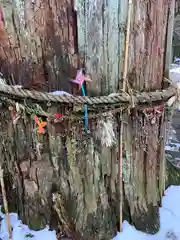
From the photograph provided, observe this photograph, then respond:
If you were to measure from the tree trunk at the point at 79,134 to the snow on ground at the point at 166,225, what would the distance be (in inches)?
1.6

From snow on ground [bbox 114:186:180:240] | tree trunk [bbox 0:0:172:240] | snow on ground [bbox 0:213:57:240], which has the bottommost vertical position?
snow on ground [bbox 114:186:180:240]

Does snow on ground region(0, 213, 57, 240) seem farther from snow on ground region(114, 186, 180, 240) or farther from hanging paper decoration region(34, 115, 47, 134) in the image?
hanging paper decoration region(34, 115, 47, 134)

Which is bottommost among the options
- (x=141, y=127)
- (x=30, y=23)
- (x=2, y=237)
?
(x=2, y=237)

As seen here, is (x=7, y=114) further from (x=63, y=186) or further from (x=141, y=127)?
(x=141, y=127)

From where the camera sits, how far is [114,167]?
156cm

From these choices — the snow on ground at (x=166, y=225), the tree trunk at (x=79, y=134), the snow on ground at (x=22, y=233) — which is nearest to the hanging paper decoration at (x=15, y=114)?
the tree trunk at (x=79, y=134)

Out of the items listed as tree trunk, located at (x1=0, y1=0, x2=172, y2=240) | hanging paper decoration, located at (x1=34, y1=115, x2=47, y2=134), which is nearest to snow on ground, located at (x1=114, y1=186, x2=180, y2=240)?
tree trunk, located at (x1=0, y1=0, x2=172, y2=240)

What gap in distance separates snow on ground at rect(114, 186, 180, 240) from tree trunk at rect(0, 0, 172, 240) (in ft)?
0.13

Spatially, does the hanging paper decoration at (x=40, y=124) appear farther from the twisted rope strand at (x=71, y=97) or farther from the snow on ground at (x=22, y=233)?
the snow on ground at (x=22, y=233)

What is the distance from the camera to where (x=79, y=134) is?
1468 millimetres

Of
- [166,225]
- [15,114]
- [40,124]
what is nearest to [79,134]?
[40,124]

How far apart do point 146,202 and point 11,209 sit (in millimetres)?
609

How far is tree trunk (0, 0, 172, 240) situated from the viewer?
1.34 meters

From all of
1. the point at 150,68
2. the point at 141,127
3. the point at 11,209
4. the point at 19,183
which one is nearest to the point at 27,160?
the point at 19,183
